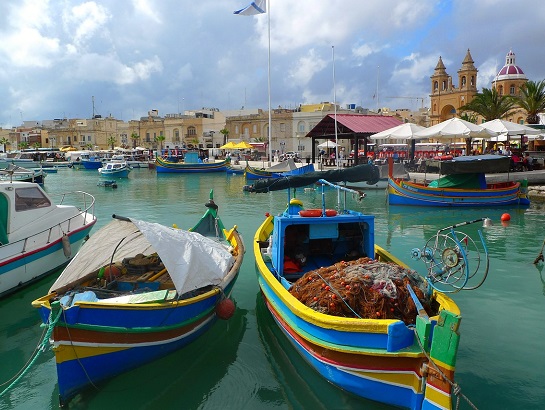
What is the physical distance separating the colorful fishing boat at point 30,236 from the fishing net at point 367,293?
6.98m

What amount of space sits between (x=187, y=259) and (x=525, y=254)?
38.6ft

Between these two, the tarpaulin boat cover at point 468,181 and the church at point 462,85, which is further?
the church at point 462,85

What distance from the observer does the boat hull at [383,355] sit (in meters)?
5.48

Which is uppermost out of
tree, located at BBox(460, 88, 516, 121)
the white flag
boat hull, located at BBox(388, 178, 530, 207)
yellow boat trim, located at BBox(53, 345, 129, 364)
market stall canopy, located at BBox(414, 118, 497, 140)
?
the white flag

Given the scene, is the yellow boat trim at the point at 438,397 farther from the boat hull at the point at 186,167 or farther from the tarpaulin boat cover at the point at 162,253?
the boat hull at the point at 186,167

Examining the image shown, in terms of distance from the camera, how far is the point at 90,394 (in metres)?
6.86

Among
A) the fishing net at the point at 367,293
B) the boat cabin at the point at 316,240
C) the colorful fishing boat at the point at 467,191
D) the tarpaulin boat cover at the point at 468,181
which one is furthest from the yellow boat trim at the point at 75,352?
the tarpaulin boat cover at the point at 468,181

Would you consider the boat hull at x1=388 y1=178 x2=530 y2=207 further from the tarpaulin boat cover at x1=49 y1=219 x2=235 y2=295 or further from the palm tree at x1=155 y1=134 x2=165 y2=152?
the palm tree at x1=155 y1=134 x2=165 y2=152

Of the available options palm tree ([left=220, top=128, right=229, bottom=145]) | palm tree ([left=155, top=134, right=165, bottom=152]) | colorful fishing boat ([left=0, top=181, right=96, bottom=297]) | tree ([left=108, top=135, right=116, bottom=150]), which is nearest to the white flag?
colorful fishing boat ([left=0, top=181, right=96, bottom=297])

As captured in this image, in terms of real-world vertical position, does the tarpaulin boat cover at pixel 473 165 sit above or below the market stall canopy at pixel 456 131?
below

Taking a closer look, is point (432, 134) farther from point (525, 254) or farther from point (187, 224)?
point (187, 224)

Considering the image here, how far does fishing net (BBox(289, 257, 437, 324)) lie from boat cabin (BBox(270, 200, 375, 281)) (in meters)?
1.50

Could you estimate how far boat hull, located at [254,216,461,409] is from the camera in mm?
5480

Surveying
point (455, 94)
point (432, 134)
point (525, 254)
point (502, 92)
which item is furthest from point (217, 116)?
point (525, 254)
